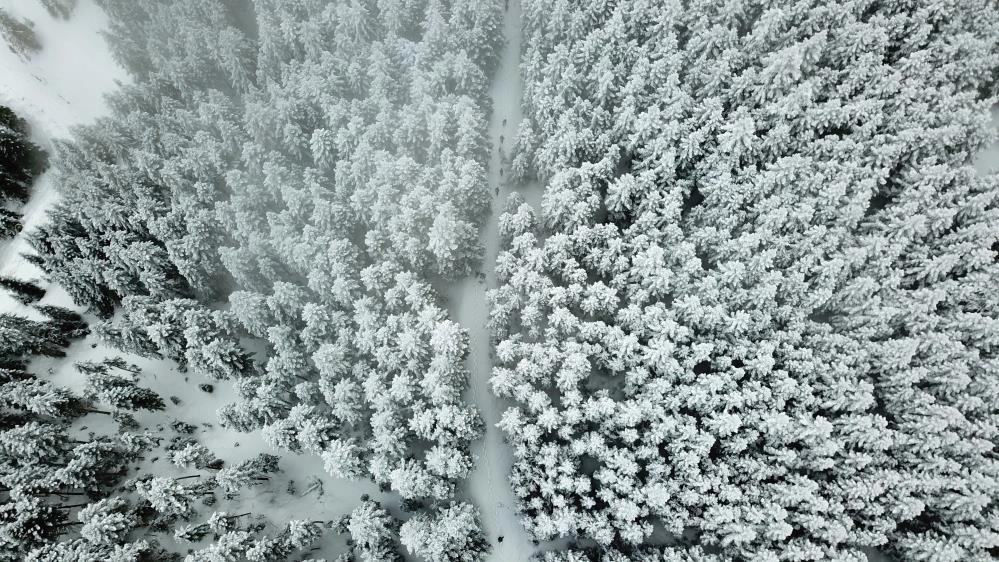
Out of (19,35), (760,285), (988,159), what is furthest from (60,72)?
(988,159)

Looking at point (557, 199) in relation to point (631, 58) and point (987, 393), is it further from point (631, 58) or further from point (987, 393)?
point (987, 393)

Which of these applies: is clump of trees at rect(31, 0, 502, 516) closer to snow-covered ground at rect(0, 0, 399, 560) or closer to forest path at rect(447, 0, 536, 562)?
forest path at rect(447, 0, 536, 562)

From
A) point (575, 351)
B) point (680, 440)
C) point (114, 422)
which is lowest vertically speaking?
point (680, 440)

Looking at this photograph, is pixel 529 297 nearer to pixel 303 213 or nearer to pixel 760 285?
pixel 760 285

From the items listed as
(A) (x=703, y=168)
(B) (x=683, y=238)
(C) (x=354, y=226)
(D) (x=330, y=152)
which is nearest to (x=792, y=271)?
(B) (x=683, y=238)

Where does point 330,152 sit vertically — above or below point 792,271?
above
